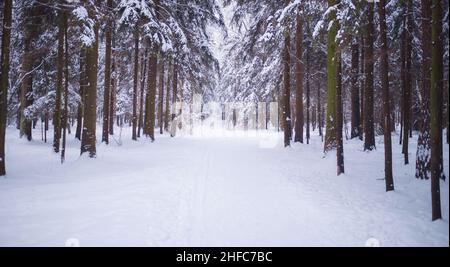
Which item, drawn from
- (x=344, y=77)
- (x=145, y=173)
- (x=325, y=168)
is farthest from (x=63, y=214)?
(x=344, y=77)

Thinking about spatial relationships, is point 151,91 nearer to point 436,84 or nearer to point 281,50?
point 281,50

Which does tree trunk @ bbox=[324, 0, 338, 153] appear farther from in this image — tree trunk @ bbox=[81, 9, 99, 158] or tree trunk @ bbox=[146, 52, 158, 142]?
tree trunk @ bbox=[146, 52, 158, 142]

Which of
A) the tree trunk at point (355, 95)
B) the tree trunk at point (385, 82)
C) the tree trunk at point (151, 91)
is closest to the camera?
the tree trunk at point (385, 82)

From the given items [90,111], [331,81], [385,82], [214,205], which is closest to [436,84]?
[385,82]

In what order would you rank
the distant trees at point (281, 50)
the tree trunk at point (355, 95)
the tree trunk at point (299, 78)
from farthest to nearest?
the tree trunk at point (299, 78) < the tree trunk at point (355, 95) < the distant trees at point (281, 50)

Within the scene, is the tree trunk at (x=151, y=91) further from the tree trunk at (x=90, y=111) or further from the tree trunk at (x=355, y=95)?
the tree trunk at (x=355, y=95)

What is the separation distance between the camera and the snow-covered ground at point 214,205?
5727 millimetres

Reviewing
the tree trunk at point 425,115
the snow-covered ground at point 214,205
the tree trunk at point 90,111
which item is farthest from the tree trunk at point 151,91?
the tree trunk at point 425,115

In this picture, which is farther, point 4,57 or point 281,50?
point 281,50

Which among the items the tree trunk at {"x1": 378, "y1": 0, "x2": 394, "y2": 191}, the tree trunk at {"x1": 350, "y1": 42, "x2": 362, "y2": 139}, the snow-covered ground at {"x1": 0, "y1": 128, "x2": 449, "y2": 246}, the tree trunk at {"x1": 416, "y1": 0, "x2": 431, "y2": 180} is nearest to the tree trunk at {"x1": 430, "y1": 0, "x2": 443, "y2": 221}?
the snow-covered ground at {"x1": 0, "y1": 128, "x2": 449, "y2": 246}

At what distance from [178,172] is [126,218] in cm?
459

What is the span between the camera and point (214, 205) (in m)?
7.48

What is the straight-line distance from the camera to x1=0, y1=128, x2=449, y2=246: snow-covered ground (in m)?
5.73
